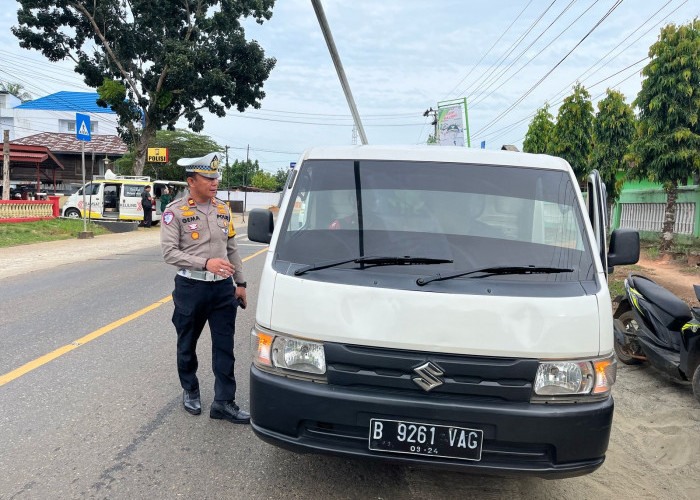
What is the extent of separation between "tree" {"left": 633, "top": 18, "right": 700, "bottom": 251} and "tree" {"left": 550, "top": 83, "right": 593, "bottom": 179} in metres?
5.71

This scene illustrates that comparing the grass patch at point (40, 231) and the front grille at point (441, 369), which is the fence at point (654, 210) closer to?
the front grille at point (441, 369)

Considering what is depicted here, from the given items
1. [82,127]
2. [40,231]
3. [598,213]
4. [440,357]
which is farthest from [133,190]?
[440,357]

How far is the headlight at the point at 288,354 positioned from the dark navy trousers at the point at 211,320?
1085mm

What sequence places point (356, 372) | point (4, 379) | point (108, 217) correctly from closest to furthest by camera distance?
point (356, 372) < point (4, 379) < point (108, 217)

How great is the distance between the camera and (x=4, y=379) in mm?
4535

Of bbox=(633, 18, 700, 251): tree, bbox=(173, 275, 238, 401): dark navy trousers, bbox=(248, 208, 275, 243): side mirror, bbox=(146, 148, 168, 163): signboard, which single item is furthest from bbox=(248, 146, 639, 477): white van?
bbox=(146, 148, 168, 163): signboard

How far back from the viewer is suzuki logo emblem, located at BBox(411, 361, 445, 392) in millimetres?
A: 2561

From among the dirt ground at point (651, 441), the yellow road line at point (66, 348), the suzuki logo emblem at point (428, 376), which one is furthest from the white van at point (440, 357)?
the yellow road line at point (66, 348)

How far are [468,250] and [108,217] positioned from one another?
2477cm

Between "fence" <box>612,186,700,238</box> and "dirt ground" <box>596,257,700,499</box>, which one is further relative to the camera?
"fence" <box>612,186,700,238</box>

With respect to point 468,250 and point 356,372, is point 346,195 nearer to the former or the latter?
point 468,250

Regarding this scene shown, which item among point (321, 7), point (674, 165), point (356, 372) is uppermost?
point (321, 7)

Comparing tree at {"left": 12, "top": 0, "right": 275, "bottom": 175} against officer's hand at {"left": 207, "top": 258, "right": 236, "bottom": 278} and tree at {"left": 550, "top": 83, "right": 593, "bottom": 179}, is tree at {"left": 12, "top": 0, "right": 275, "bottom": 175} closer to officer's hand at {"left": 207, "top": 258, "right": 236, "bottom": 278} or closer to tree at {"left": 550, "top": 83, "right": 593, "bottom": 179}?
tree at {"left": 550, "top": 83, "right": 593, "bottom": 179}

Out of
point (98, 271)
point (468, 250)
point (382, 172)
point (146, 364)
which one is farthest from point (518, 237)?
point (98, 271)
